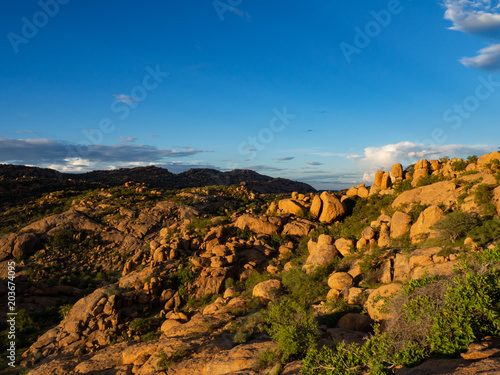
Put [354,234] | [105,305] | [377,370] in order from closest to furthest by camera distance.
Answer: [377,370], [105,305], [354,234]

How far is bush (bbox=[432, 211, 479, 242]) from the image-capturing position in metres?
13.9

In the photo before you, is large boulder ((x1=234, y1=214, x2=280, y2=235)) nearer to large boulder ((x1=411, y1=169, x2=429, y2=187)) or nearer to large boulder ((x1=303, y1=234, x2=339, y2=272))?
large boulder ((x1=303, y1=234, x2=339, y2=272))

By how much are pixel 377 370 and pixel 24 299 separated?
82.5ft

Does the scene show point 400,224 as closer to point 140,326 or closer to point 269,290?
point 269,290

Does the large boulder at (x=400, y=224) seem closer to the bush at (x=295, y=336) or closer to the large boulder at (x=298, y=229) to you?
the large boulder at (x=298, y=229)

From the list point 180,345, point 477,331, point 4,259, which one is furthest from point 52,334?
point 477,331

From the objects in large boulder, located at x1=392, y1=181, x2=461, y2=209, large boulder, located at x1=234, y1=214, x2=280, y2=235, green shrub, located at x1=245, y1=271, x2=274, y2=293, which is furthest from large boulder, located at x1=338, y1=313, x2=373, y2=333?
large boulder, located at x1=234, y1=214, x2=280, y2=235

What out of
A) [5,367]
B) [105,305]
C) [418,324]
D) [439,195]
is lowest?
[5,367]

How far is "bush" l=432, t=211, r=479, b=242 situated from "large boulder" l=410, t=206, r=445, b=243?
1.24 metres

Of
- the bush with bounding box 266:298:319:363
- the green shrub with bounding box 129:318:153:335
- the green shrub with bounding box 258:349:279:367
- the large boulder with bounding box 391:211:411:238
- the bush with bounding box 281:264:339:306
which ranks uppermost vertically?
the large boulder with bounding box 391:211:411:238

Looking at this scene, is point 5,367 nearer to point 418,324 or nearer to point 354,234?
point 418,324

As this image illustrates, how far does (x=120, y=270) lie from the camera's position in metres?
26.2

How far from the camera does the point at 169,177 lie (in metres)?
82.0

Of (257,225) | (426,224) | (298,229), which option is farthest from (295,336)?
(257,225)
